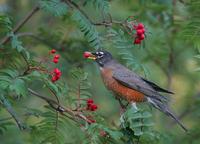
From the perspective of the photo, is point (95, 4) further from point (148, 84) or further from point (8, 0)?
point (8, 0)

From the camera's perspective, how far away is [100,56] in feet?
16.9

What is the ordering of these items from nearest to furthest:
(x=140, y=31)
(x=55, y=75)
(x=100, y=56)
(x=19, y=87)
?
(x=19, y=87), (x=55, y=75), (x=140, y=31), (x=100, y=56)

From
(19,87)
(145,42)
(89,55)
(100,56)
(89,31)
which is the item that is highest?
(19,87)

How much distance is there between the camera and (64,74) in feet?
16.9

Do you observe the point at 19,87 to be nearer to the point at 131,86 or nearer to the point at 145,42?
the point at 131,86

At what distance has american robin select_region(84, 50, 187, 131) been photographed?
4809mm

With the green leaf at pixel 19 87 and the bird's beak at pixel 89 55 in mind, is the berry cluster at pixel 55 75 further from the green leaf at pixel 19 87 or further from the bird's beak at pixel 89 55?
the bird's beak at pixel 89 55

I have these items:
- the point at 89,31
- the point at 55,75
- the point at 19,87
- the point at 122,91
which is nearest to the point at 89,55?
the point at 122,91

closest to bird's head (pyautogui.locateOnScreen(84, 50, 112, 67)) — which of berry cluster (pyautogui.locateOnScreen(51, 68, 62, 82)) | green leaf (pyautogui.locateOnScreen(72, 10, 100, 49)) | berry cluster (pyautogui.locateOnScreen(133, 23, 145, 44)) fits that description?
green leaf (pyautogui.locateOnScreen(72, 10, 100, 49))

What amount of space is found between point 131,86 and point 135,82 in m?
0.05

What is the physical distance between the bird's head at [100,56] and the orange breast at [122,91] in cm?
17

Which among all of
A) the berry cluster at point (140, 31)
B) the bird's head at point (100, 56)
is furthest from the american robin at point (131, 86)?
the berry cluster at point (140, 31)

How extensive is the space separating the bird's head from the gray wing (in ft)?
0.59

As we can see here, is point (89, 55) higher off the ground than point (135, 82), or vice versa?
point (89, 55)
